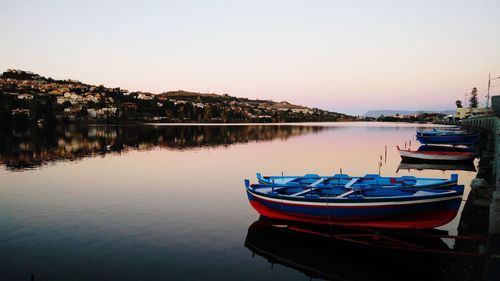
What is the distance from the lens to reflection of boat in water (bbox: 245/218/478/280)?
14.0 m

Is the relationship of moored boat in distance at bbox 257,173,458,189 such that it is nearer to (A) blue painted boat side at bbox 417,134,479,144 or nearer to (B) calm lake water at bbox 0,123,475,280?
(B) calm lake water at bbox 0,123,475,280

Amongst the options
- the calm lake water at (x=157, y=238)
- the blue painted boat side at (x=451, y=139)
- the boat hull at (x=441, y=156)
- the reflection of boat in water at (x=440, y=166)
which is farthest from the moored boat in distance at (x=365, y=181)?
the blue painted boat side at (x=451, y=139)

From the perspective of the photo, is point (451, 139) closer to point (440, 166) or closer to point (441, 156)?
point (441, 156)

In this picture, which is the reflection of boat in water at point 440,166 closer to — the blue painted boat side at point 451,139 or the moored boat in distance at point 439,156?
the moored boat in distance at point 439,156

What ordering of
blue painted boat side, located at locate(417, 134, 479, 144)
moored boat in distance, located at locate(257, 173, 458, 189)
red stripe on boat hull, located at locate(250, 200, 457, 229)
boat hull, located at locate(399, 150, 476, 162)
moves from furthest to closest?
blue painted boat side, located at locate(417, 134, 479, 144) < boat hull, located at locate(399, 150, 476, 162) < moored boat in distance, located at locate(257, 173, 458, 189) < red stripe on boat hull, located at locate(250, 200, 457, 229)

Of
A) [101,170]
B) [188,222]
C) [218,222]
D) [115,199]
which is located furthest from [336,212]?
[101,170]

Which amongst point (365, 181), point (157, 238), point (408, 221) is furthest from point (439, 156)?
point (157, 238)

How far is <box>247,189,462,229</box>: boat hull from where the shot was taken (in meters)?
16.9

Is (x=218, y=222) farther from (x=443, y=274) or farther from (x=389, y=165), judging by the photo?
(x=389, y=165)

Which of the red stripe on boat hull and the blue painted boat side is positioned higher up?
the blue painted boat side

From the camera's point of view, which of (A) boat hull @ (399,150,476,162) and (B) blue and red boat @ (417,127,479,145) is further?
(B) blue and red boat @ (417,127,479,145)

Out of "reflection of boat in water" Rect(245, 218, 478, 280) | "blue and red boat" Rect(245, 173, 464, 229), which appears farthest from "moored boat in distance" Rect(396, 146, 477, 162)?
"reflection of boat in water" Rect(245, 218, 478, 280)

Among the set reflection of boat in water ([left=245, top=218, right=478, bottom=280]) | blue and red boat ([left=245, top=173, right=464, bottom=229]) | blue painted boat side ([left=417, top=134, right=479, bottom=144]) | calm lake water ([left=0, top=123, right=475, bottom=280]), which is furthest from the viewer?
blue painted boat side ([left=417, top=134, right=479, bottom=144])

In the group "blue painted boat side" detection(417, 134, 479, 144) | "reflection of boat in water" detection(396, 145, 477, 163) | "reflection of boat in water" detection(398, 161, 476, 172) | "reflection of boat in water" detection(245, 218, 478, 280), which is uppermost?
"blue painted boat side" detection(417, 134, 479, 144)
